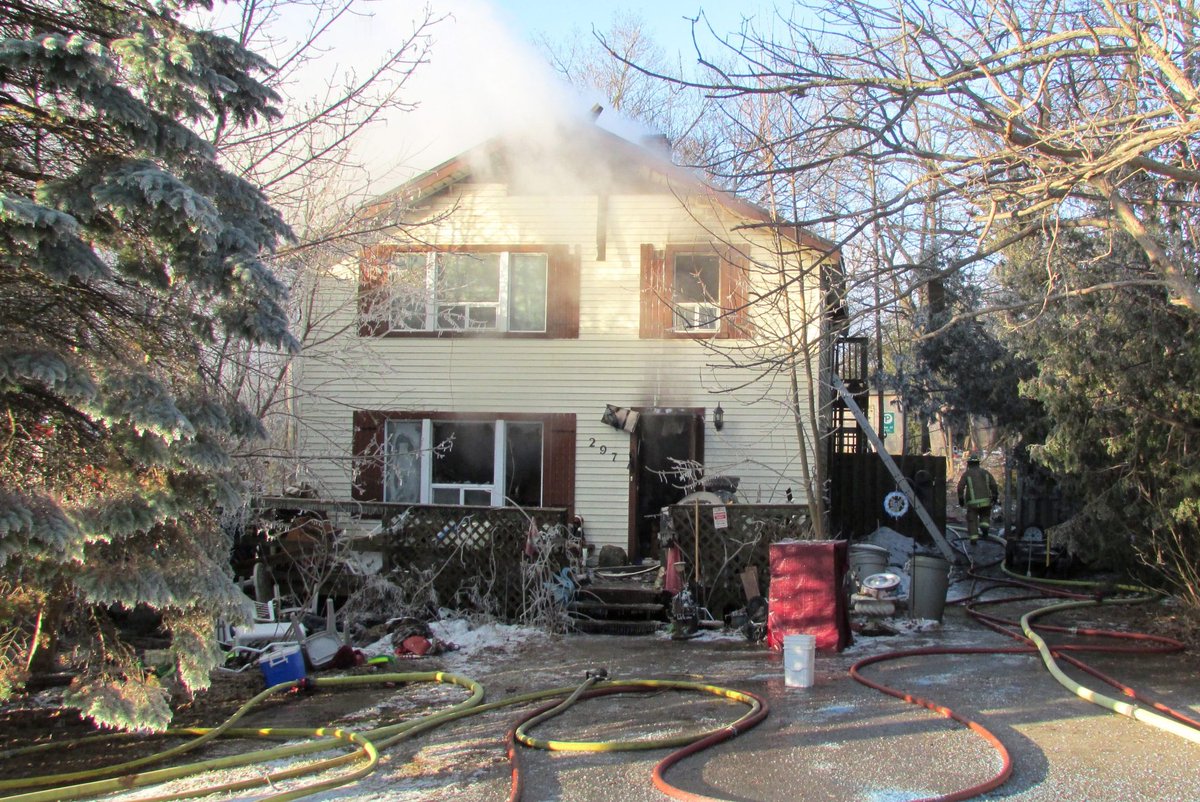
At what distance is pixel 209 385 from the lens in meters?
6.41

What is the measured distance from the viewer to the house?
13.5m

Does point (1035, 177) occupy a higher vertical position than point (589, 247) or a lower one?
lower

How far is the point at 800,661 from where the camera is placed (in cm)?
748

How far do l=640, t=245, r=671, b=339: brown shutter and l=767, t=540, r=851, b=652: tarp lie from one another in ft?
16.5

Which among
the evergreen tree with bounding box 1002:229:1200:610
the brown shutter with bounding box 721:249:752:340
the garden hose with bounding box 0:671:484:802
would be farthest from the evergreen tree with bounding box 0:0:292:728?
the brown shutter with bounding box 721:249:752:340

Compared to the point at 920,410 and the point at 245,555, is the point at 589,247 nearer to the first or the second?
the point at 245,555

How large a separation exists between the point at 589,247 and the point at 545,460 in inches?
118

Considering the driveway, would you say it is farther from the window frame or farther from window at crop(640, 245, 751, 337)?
window at crop(640, 245, 751, 337)

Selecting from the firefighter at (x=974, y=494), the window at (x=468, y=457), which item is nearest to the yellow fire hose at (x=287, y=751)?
the window at (x=468, y=457)

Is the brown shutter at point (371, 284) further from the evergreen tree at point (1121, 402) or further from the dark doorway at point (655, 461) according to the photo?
the evergreen tree at point (1121, 402)

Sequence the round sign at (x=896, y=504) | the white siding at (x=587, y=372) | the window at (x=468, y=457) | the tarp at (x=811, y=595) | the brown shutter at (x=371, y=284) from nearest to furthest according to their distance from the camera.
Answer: the tarp at (x=811, y=595), the brown shutter at (x=371, y=284), the white siding at (x=587, y=372), the window at (x=468, y=457), the round sign at (x=896, y=504)

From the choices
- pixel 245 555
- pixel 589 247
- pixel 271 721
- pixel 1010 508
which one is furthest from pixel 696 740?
pixel 1010 508

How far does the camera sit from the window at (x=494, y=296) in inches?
546

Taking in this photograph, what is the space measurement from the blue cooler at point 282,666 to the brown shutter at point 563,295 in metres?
6.95
